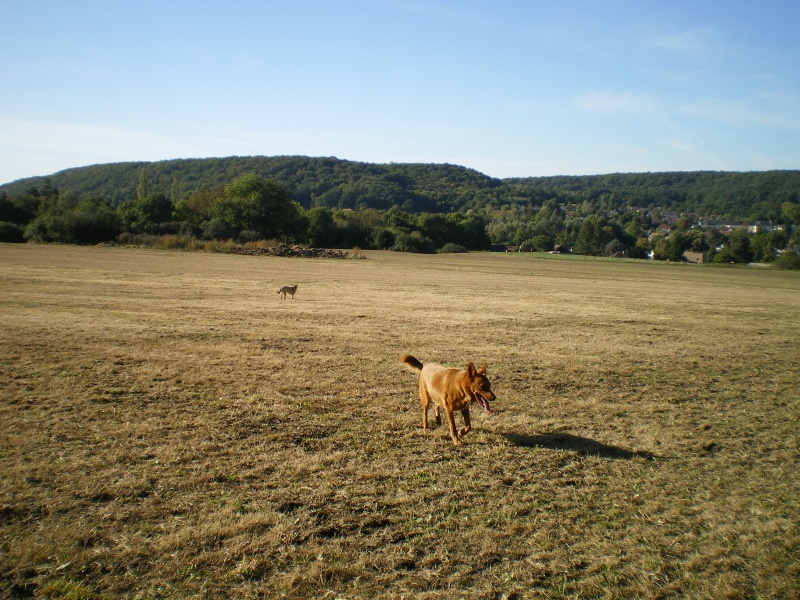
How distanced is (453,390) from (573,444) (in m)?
1.87

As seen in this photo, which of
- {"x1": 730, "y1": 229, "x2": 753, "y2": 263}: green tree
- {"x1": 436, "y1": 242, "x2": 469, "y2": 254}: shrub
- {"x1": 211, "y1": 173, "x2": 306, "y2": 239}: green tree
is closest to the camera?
{"x1": 211, "y1": 173, "x2": 306, "y2": 239}: green tree

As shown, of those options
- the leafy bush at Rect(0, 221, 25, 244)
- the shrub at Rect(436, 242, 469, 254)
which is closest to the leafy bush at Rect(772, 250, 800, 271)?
the shrub at Rect(436, 242, 469, 254)

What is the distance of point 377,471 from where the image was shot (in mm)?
6223

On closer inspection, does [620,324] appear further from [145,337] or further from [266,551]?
[266,551]

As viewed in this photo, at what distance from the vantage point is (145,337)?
44.5 feet

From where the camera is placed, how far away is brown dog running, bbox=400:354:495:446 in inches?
260

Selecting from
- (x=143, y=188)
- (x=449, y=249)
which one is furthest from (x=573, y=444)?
(x=143, y=188)

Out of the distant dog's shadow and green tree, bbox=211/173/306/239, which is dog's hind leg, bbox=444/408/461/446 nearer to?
the distant dog's shadow

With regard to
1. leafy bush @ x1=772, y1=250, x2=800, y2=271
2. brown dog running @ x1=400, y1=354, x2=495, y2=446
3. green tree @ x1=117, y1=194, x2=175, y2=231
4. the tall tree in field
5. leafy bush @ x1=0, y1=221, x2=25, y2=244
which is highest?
the tall tree in field

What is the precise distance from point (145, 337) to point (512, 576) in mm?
11841

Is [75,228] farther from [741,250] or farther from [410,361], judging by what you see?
[741,250]

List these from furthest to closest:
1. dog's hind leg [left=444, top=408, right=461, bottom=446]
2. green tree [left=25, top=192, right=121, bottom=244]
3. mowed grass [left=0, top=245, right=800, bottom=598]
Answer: green tree [left=25, top=192, right=121, bottom=244] < dog's hind leg [left=444, top=408, right=461, bottom=446] < mowed grass [left=0, top=245, right=800, bottom=598]

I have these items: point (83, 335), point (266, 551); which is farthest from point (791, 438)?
point (83, 335)

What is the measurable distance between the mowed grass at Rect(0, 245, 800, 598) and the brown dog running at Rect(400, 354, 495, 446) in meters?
0.33
